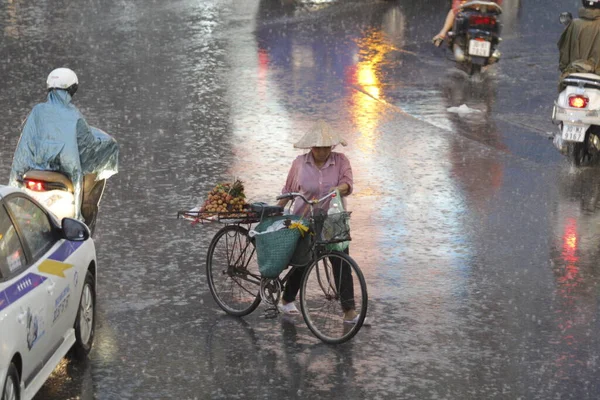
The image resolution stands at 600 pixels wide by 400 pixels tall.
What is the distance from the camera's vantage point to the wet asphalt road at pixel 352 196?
7.86m

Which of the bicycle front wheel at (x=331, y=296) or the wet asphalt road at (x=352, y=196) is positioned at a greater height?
the bicycle front wheel at (x=331, y=296)

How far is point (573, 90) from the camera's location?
1370 cm

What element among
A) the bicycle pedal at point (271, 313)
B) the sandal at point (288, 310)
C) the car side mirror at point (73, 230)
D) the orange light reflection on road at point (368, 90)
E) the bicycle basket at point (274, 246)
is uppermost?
the car side mirror at point (73, 230)

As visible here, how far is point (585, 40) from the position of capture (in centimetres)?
1416

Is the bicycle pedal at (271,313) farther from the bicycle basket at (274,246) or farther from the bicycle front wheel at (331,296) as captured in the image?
the bicycle basket at (274,246)

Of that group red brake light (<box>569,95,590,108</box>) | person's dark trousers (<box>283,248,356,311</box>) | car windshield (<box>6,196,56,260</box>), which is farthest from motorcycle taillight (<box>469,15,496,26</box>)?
car windshield (<box>6,196,56,260</box>)

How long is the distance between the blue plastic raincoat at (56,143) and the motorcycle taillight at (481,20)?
36.3 ft

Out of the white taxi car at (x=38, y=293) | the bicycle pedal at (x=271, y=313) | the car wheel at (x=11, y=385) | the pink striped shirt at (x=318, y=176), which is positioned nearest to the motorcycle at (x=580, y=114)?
the pink striped shirt at (x=318, y=176)

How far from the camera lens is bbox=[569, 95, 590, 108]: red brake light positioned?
44.4 feet

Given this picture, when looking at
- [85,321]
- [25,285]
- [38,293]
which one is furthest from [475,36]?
[25,285]

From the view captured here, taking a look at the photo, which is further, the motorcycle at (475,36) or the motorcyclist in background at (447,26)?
the motorcyclist in background at (447,26)

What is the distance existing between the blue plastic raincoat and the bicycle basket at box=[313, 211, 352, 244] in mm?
1977

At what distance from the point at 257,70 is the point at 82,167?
10046 mm

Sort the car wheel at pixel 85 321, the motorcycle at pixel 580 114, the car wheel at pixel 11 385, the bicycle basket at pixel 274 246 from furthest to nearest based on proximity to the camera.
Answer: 1. the motorcycle at pixel 580 114
2. the bicycle basket at pixel 274 246
3. the car wheel at pixel 85 321
4. the car wheel at pixel 11 385
